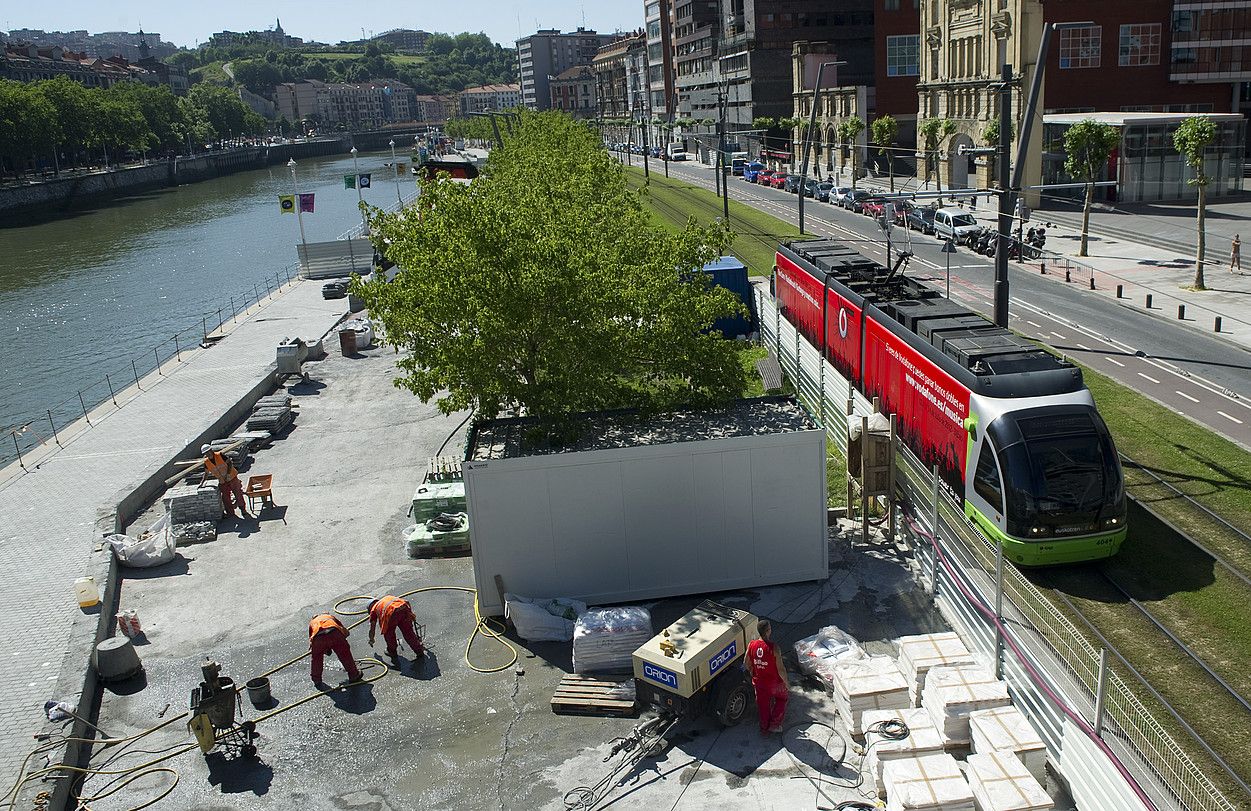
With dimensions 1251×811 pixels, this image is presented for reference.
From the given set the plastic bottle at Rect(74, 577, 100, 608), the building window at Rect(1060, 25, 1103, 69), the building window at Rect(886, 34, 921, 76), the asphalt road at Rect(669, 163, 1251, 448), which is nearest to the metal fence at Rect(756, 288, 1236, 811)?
the asphalt road at Rect(669, 163, 1251, 448)

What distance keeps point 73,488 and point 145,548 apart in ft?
22.4

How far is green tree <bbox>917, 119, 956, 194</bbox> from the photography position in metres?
68.9

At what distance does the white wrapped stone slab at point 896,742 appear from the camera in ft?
39.0

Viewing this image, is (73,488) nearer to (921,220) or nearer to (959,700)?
A: (959,700)

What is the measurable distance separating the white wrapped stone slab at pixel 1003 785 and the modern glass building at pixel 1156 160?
5390 cm

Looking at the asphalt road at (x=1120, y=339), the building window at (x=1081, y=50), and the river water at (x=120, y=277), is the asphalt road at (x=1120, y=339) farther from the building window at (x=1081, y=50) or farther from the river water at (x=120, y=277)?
the river water at (x=120, y=277)

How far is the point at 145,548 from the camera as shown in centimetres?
1975

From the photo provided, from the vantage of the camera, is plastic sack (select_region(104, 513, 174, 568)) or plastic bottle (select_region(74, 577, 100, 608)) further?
plastic sack (select_region(104, 513, 174, 568))

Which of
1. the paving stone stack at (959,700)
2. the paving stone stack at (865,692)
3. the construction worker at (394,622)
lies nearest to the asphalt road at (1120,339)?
the paving stone stack at (959,700)

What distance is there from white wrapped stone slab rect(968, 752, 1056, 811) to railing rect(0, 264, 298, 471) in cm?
2593

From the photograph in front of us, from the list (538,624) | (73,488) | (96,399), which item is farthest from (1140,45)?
(73,488)

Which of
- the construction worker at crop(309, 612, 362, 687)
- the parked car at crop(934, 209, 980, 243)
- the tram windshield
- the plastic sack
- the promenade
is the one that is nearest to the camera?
the construction worker at crop(309, 612, 362, 687)

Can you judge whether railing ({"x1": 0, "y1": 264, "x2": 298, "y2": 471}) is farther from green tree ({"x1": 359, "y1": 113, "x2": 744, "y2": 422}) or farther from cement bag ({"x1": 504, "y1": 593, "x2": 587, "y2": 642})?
cement bag ({"x1": 504, "y1": 593, "x2": 587, "y2": 642})

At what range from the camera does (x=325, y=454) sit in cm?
2622
